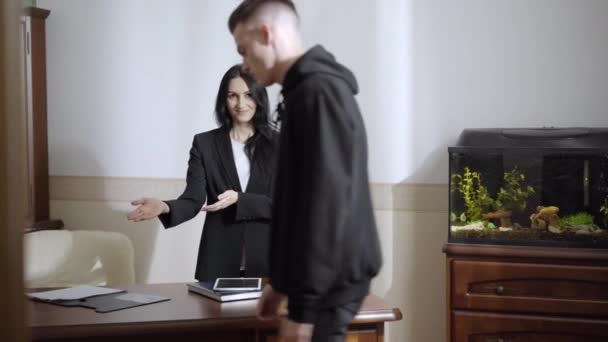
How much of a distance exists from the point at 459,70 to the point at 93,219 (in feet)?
7.96

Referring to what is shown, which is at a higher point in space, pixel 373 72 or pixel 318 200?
pixel 373 72

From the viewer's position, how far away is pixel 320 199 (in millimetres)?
1255

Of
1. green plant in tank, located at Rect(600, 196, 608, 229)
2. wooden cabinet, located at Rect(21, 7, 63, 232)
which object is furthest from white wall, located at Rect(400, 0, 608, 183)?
wooden cabinet, located at Rect(21, 7, 63, 232)

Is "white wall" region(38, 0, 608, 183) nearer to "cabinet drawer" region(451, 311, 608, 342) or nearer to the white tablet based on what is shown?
"cabinet drawer" region(451, 311, 608, 342)

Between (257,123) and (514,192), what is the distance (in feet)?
4.20

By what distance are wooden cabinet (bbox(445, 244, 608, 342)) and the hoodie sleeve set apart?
1917 mm

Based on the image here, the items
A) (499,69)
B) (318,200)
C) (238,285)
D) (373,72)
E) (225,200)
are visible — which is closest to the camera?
(318,200)

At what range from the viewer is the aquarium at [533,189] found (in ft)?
9.73

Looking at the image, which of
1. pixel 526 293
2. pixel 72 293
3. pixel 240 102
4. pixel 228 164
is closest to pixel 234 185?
pixel 228 164

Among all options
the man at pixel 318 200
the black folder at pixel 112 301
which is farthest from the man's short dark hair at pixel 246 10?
the black folder at pixel 112 301

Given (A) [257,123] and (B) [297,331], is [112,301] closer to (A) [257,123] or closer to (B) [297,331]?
(B) [297,331]

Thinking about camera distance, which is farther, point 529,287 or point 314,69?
point 529,287

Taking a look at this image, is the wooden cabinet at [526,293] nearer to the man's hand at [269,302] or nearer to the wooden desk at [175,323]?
the wooden desk at [175,323]

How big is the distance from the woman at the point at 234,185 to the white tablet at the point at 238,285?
1.76 feet
